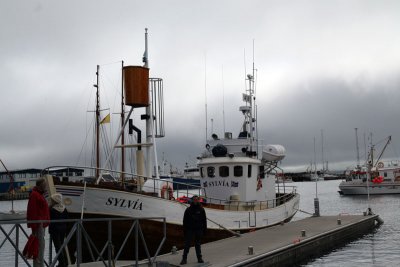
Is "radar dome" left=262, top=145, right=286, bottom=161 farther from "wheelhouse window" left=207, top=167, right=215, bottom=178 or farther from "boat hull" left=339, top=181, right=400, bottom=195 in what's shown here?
"boat hull" left=339, top=181, right=400, bottom=195

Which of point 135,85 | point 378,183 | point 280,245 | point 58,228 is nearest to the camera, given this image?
point 58,228

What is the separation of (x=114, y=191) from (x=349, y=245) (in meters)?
11.9

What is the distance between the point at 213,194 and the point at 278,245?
613 cm

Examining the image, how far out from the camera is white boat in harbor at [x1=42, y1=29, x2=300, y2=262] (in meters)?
14.9

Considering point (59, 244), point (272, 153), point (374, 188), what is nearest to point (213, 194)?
point (272, 153)

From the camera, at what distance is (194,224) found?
43.1 ft

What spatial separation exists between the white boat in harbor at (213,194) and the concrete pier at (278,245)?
926 mm

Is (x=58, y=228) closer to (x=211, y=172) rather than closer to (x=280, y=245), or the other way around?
(x=280, y=245)

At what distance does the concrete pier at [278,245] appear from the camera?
1362 cm

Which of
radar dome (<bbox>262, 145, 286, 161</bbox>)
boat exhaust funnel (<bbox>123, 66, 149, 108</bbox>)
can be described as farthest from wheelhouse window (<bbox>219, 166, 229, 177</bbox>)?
boat exhaust funnel (<bbox>123, 66, 149, 108</bbox>)

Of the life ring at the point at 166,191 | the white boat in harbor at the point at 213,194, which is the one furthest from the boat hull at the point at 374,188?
the life ring at the point at 166,191

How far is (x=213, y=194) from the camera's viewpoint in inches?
877

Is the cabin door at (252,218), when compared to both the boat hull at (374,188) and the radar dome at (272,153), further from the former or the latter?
the boat hull at (374,188)

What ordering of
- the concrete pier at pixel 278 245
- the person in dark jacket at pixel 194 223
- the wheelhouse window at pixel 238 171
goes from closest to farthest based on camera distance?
the person in dark jacket at pixel 194 223 → the concrete pier at pixel 278 245 → the wheelhouse window at pixel 238 171
